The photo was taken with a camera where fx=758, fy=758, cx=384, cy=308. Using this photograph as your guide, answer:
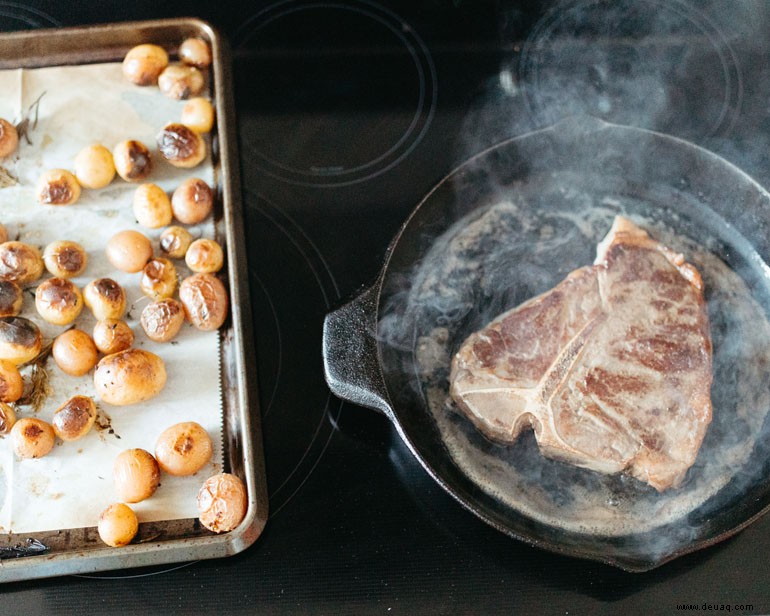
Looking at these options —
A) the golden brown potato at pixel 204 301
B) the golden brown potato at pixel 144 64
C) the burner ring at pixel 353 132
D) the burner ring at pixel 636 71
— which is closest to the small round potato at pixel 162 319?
the golden brown potato at pixel 204 301

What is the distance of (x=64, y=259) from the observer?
1486 millimetres

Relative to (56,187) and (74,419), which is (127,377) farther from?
(56,187)

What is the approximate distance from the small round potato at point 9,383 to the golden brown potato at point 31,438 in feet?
0.19

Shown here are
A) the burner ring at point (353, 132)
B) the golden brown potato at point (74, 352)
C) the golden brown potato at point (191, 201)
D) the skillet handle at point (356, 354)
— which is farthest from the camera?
the burner ring at point (353, 132)

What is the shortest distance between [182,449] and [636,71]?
1279mm

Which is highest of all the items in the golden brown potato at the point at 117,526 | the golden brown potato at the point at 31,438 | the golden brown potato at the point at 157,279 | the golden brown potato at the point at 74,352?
the golden brown potato at the point at 157,279

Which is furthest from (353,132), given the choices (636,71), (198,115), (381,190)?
(636,71)

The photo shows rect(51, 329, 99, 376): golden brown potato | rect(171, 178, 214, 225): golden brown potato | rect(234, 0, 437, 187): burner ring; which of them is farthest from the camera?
rect(234, 0, 437, 187): burner ring

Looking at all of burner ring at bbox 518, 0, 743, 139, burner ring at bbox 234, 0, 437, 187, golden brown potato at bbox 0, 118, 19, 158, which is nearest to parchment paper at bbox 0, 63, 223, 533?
golden brown potato at bbox 0, 118, 19, 158

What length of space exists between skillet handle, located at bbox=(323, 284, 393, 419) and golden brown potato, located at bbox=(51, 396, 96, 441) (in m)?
0.46

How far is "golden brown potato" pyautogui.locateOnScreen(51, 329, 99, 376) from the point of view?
4.70ft

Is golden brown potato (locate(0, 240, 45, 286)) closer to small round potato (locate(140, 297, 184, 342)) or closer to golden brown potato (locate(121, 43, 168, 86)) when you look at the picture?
small round potato (locate(140, 297, 184, 342))

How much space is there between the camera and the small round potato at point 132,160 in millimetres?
1547

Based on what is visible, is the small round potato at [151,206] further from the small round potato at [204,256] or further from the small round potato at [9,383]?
the small round potato at [9,383]
